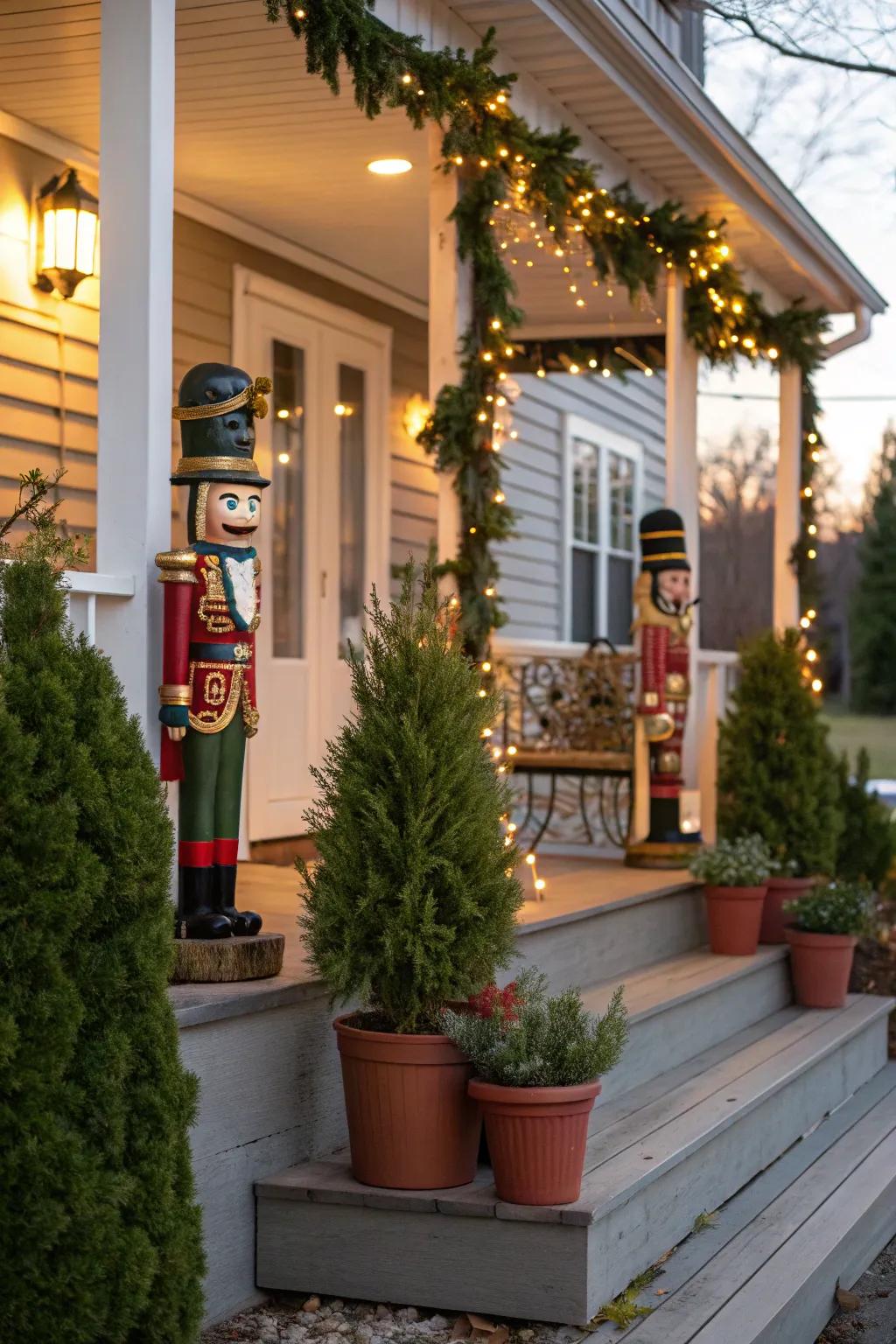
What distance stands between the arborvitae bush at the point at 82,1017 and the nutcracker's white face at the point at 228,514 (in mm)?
961

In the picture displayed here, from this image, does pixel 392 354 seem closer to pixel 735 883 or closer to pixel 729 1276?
pixel 735 883

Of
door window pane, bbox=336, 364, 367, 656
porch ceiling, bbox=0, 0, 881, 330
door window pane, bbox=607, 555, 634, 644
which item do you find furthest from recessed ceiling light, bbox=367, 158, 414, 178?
door window pane, bbox=607, 555, 634, 644

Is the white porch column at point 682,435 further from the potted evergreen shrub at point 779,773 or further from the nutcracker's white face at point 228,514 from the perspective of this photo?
the nutcracker's white face at point 228,514

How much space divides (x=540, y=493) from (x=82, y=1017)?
8.38m

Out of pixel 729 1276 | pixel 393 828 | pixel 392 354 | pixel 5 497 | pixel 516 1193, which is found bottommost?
pixel 729 1276

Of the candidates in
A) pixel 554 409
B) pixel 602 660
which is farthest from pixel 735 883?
pixel 554 409

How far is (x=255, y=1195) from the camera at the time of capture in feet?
12.6

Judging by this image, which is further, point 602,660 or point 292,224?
point 602,660

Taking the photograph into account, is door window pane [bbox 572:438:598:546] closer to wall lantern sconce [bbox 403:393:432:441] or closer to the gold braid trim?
wall lantern sconce [bbox 403:393:432:441]

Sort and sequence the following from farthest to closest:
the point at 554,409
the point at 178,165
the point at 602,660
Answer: the point at 554,409 < the point at 602,660 < the point at 178,165

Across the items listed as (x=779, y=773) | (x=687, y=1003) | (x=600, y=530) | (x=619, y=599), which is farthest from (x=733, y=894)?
(x=619, y=599)

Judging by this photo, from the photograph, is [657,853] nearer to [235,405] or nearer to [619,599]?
[235,405]

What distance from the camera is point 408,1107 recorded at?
3717 mm

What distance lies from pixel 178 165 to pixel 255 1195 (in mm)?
4355
